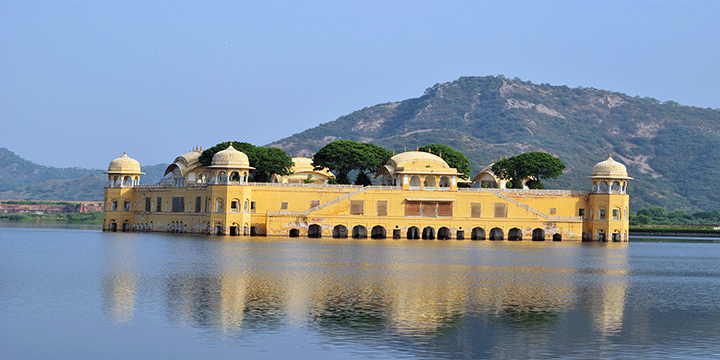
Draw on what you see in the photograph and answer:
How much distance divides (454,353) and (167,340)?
6195 millimetres

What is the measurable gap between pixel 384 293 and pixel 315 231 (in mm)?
42343

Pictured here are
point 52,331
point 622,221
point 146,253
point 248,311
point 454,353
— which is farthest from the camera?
point 622,221

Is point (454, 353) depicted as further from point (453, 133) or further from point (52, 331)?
point (453, 133)

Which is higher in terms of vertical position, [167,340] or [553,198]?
[553,198]

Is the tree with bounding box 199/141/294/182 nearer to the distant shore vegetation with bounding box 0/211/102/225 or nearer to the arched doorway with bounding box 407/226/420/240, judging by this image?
the arched doorway with bounding box 407/226/420/240

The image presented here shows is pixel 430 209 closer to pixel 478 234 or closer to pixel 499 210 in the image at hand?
pixel 478 234

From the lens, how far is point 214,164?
70.9m

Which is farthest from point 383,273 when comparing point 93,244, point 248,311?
point 93,244

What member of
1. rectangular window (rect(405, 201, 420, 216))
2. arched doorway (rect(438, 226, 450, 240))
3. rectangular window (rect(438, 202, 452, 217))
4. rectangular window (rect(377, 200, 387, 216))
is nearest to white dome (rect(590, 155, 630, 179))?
rectangular window (rect(438, 202, 452, 217))

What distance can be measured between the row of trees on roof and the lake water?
32095 mm

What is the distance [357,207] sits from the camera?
7031 cm

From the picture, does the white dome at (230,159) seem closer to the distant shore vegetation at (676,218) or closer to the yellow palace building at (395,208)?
the yellow palace building at (395,208)

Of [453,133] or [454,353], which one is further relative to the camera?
A: [453,133]

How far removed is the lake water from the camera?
63.4 ft
